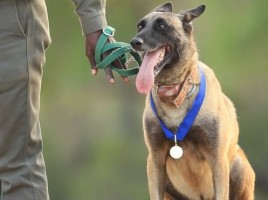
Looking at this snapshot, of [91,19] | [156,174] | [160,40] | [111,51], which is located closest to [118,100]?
[156,174]

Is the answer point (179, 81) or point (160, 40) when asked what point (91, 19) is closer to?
point (160, 40)

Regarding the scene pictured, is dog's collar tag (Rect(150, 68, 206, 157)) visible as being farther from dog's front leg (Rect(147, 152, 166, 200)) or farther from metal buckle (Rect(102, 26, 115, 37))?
metal buckle (Rect(102, 26, 115, 37))

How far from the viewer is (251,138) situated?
1311 centimetres

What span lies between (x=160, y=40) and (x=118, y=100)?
29.2ft

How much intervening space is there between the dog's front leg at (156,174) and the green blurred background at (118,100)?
695cm

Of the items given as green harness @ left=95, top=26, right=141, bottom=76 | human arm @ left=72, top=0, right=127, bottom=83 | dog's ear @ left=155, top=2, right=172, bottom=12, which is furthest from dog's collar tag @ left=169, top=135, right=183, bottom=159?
human arm @ left=72, top=0, right=127, bottom=83

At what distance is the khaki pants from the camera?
400 centimetres

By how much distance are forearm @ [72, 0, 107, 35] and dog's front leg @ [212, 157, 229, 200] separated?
148cm

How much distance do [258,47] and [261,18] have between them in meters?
0.44

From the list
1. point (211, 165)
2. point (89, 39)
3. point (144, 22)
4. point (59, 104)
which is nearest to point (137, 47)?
point (144, 22)

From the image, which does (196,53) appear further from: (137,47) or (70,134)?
(70,134)

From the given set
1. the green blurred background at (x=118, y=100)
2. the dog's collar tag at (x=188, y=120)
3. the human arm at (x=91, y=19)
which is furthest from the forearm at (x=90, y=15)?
the green blurred background at (x=118, y=100)

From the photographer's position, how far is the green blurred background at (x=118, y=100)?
13047mm

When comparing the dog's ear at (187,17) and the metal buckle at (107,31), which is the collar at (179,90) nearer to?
the dog's ear at (187,17)
